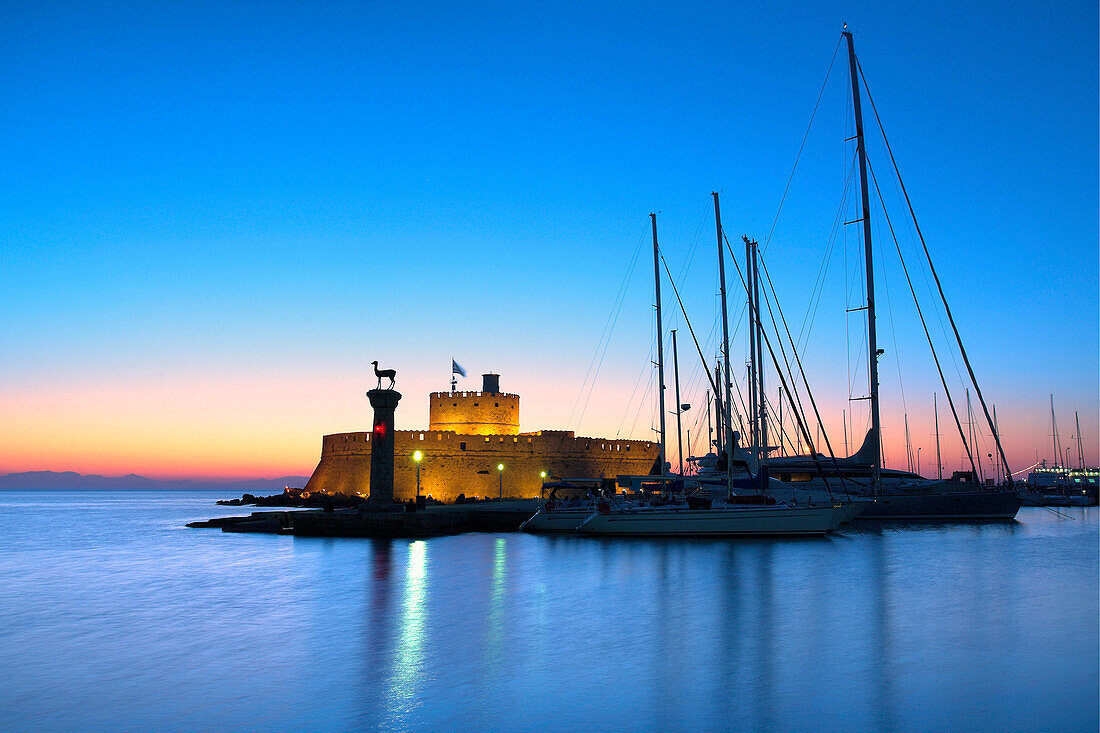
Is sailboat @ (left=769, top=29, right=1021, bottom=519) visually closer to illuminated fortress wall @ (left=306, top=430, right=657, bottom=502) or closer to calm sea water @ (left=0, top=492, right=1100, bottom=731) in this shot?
calm sea water @ (left=0, top=492, right=1100, bottom=731)

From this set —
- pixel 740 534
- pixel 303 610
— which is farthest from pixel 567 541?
pixel 303 610

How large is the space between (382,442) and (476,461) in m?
12.7

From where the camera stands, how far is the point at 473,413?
38156 mm

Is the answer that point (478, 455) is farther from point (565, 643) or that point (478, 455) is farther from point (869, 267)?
point (565, 643)

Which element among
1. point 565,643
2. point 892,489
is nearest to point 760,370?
point 892,489

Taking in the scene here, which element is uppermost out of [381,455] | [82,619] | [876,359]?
[876,359]

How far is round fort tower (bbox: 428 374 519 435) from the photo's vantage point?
38.2m

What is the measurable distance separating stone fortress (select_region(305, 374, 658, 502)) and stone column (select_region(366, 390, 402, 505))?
432 inches

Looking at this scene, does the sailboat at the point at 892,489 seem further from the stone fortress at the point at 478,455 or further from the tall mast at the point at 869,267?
the stone fortress at the point at 478,455

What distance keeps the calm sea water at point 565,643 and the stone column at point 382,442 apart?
719 cm

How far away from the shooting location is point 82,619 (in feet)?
33.8

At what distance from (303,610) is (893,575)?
8919 mm

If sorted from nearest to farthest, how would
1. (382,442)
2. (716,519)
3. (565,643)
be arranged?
1. (565,643)
2. (716,519)
3. (382,442)

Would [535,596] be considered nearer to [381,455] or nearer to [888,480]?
[381,455]
